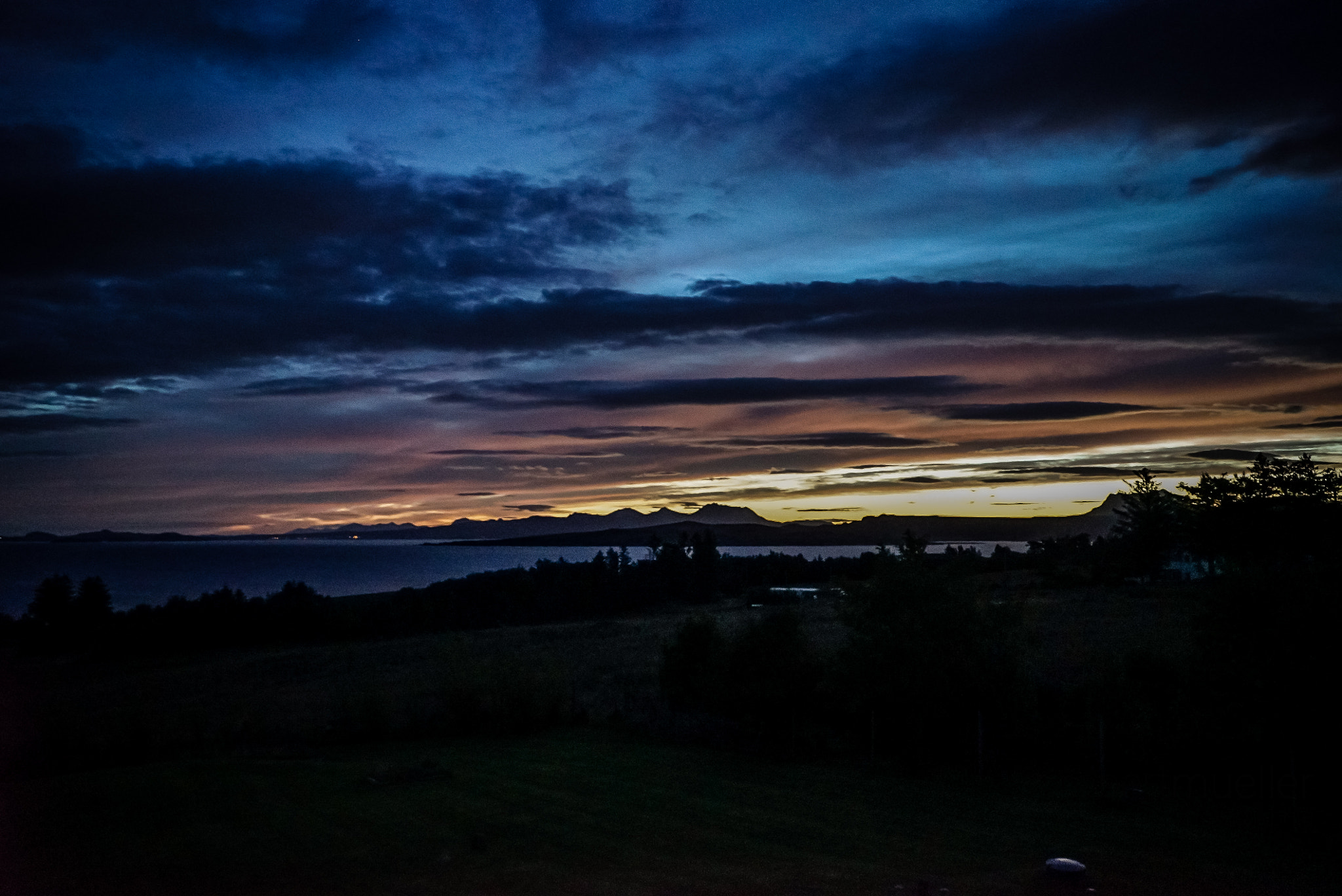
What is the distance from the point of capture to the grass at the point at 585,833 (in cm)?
1160

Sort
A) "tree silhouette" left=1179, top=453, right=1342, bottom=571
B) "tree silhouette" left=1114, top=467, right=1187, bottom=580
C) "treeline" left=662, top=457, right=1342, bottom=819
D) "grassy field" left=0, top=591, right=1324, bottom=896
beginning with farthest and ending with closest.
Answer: "tree silhouette" left=1114, top=467, right=1187, bottom=580
"tree silhouette" left=1179, top=453, right=1342, bottom=571
"treeline" left=662, top=457, right=1342, bottom=819
"grassy field" left=0, top=591, right=1324, bottom=896

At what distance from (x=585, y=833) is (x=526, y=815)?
1481mm

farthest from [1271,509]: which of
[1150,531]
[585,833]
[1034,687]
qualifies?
[585,833]

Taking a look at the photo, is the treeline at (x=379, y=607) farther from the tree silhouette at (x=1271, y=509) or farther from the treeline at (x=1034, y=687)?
the treeline at (x=1034, y=687)

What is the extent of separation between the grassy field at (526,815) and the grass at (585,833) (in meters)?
0.05

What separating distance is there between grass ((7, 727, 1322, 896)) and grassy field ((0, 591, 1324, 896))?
2.1 inches

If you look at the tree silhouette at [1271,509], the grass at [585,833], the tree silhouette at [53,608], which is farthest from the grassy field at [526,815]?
the tree silhouette at [53,608]

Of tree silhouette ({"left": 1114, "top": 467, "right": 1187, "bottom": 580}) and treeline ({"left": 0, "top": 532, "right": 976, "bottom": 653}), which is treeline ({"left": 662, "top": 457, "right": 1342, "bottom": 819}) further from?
tree silhouette ({"left": 1114, "top": 467, "right": 1187, "bottom": 580})

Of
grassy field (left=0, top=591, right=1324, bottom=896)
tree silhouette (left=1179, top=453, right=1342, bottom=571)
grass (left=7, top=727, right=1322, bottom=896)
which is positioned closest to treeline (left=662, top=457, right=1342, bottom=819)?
grassy field (left=0, top=591, right=1324, bottom=896)

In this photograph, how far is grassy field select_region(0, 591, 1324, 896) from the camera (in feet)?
38.5

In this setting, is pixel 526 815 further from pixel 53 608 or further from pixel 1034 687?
pixel 53 608

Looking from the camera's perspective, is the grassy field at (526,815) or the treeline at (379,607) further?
the treeline at (379,607)

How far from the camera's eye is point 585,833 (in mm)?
14016

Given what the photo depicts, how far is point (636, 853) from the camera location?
42.7 ft
